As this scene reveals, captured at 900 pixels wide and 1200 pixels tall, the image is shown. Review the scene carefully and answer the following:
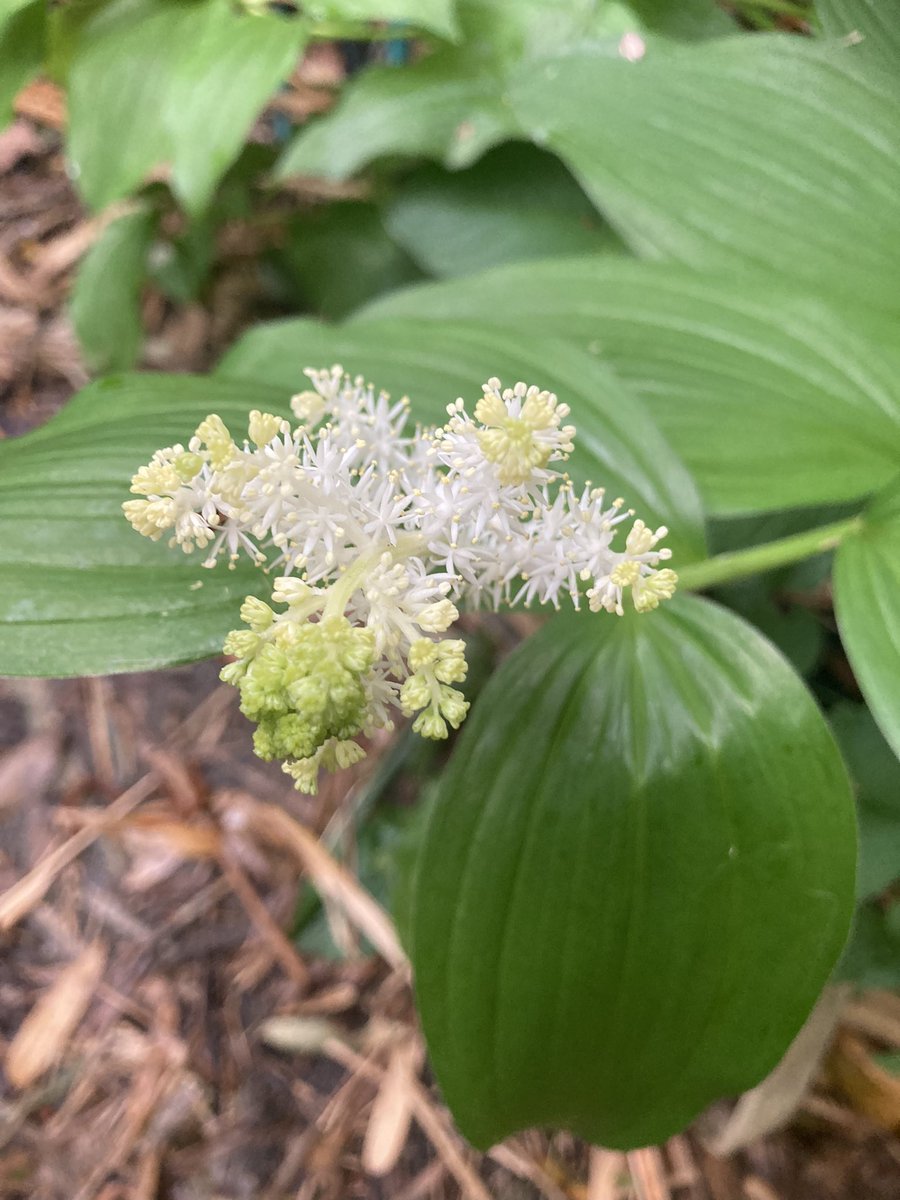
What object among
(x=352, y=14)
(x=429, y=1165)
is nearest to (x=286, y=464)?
(x=352, y=14)

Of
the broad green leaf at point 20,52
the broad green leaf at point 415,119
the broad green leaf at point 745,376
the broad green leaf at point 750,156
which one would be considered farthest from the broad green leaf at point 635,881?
the broad green leaf at point 20,52

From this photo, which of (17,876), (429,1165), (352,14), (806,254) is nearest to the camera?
(806,254)

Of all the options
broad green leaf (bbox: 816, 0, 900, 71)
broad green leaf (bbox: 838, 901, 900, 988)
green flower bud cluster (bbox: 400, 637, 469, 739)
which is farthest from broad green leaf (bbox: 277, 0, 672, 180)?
broad green leaf (bbox: 838, 901, 900, 988)

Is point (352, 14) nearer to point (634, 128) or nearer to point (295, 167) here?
point (295, 167)

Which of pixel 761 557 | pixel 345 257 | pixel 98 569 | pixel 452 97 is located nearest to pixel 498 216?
pixel 452 97

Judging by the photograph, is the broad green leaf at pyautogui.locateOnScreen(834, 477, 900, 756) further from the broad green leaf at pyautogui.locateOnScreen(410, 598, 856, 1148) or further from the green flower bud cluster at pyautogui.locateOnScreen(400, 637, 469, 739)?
the green flower bud cluster at pyautogui.locateOnScreen(400, 637, 469, 739)

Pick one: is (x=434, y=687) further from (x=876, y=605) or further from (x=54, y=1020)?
(x=54, y=1020)
